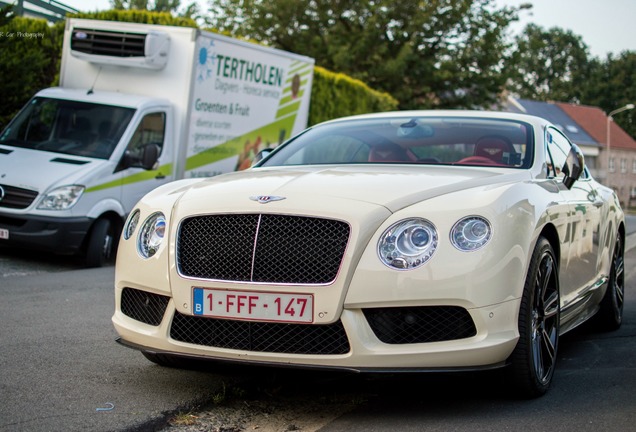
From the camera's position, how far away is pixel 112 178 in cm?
1128

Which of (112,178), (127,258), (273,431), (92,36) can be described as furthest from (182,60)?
(273,431)

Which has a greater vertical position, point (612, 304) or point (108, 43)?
point (108, 43)

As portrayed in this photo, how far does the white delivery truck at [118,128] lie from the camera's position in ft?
34.9

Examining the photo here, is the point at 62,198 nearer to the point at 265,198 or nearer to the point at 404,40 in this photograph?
the point at 265,198

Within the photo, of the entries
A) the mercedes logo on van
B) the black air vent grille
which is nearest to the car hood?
the mercedes logo on van

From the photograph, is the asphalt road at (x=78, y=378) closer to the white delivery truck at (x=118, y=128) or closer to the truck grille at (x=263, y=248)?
the truck grille at (x=263, y=248)

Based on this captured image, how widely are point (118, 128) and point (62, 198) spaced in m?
1.40

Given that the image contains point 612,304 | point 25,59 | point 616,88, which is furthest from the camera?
point 616,88

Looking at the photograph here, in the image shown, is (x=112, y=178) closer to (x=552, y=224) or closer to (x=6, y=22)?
(x=6, y=22)

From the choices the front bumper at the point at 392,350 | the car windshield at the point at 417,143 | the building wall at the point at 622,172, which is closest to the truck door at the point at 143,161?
the car windshield at the point at 417,143

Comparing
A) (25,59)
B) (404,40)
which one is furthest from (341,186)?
(404,40)

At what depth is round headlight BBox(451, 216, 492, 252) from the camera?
417cm

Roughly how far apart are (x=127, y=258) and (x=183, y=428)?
3.30 ft

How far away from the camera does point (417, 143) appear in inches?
234
